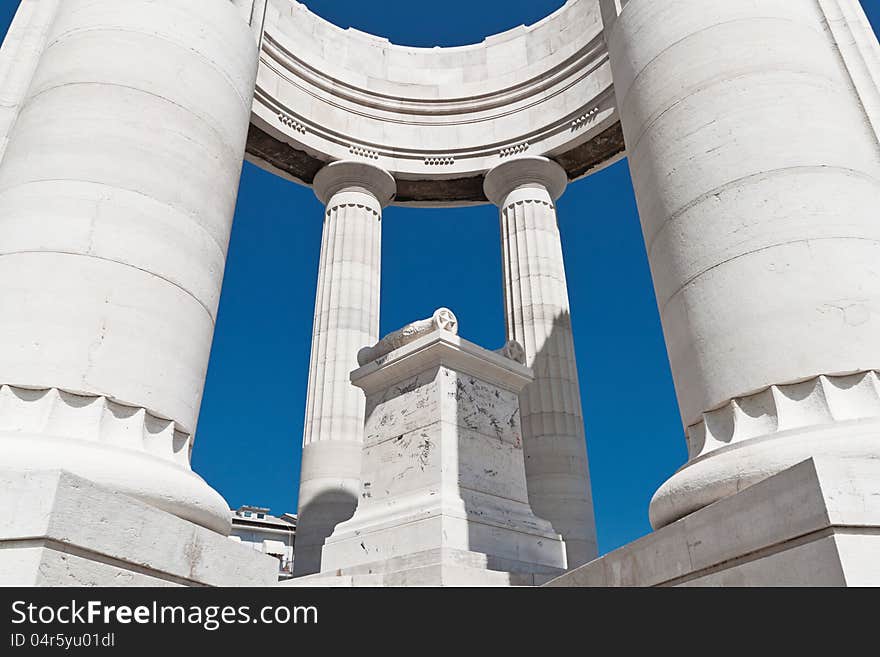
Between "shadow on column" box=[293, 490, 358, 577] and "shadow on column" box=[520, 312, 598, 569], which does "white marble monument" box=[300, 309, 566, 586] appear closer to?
"shadow on column" box=[293, 490, 358, 577]

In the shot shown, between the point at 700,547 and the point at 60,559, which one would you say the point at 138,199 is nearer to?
the point at 60,559

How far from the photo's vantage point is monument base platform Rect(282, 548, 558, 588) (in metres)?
29.5

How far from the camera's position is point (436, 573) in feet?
96.4

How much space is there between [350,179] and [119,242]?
52457 mm

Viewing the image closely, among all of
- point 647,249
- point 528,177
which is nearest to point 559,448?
point 528,177

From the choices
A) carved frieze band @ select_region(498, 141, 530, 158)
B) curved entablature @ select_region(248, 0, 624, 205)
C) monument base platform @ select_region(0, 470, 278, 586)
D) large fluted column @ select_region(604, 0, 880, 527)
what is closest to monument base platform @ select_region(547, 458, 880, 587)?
large fluted column @ select_region(604, 0, 880, 527)

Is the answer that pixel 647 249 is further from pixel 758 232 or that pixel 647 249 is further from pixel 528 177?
pixel 528 177

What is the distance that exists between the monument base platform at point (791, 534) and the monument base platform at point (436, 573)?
562 inches

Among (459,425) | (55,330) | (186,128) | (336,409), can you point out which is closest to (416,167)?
(336,409)

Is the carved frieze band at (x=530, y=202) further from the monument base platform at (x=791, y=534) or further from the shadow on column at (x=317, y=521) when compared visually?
the monument base platform at (x=791, y=534)

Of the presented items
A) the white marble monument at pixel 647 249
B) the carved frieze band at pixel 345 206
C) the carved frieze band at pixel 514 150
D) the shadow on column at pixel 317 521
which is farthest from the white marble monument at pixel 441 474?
the carved frieze band at pixel 514 150

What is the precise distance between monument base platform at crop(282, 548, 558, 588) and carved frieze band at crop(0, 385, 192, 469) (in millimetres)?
12769

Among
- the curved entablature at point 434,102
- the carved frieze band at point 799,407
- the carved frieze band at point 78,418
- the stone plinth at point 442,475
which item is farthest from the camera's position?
the curved entablature at point 434,102

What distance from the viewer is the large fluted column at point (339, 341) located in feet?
185
